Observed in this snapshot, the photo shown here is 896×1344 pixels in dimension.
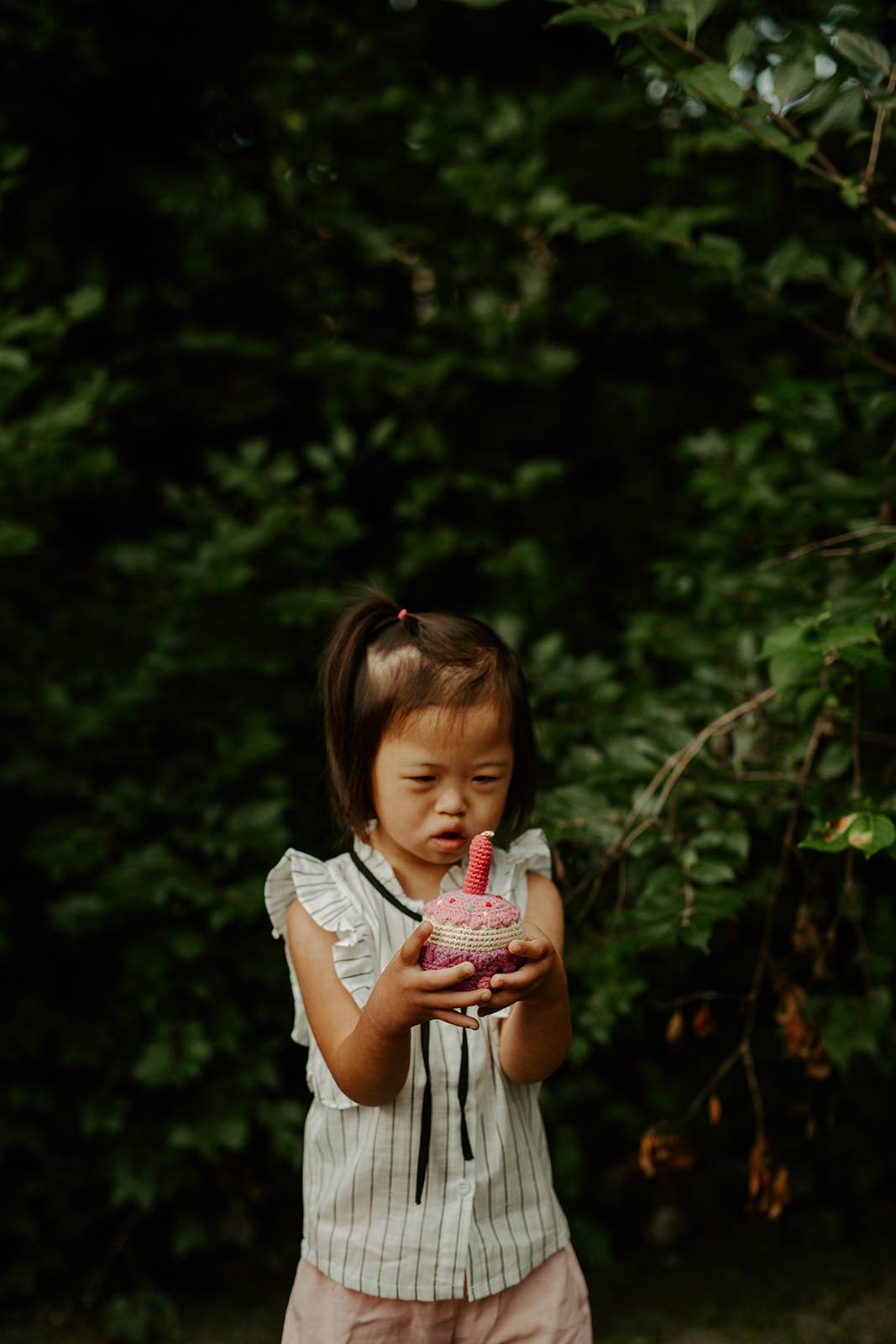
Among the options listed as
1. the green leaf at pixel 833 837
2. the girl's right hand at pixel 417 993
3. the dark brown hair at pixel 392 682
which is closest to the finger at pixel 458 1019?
the girl's right hand at pixel 417 993

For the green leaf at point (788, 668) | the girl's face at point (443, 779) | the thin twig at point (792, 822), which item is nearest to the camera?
the girl's face at point (443, 779)

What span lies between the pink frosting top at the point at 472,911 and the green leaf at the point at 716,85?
1.14 metres

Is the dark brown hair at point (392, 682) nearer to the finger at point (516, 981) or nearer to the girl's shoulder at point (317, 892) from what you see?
the girl's shoulder at point (317, 892)

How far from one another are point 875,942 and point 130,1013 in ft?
5.13

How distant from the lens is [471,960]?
3.95 ft

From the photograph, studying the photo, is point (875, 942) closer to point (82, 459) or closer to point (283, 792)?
point (283, 792)

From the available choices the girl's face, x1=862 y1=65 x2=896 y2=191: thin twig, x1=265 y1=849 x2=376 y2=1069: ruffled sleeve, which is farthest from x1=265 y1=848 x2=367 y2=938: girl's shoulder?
x1=862 y1=65 x2=896 y2=191: thin twig

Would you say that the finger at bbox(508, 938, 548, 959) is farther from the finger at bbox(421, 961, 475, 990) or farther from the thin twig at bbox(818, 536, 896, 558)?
the thin twig at bbox(818, 536, 896, 558)

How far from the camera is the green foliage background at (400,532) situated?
2.22 m

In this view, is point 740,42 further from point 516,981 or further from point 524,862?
point 516,981

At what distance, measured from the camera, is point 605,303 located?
2.91 metres

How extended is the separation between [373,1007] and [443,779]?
0.28 metres

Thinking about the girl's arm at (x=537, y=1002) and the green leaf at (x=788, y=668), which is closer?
the girl's arm at (x=537, y=1002)

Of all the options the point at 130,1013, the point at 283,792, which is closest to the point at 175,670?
the point at 283,792
